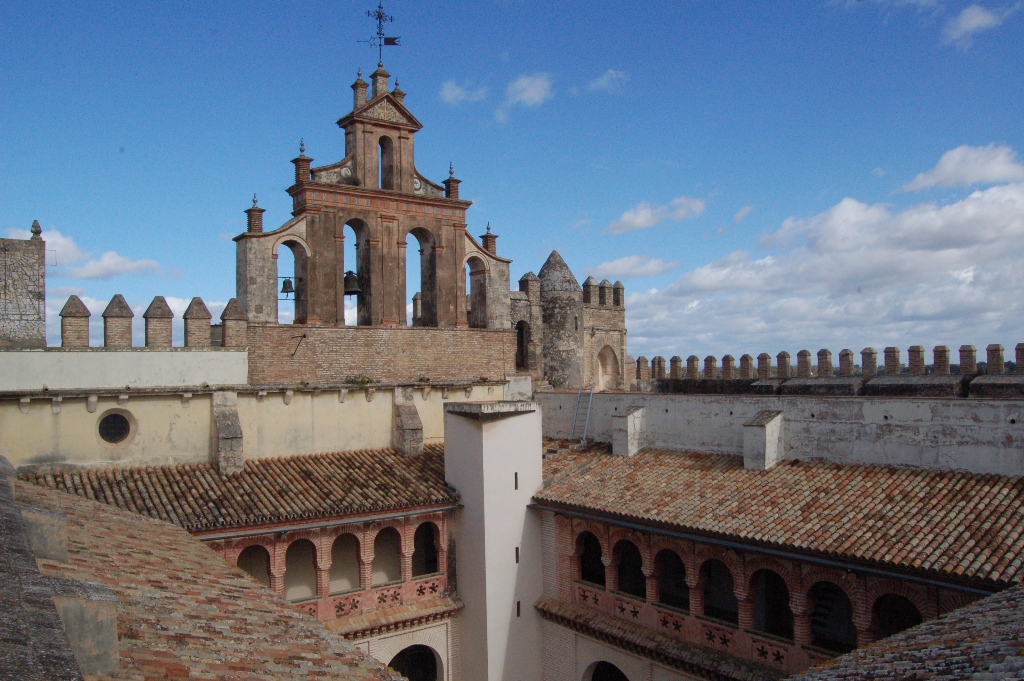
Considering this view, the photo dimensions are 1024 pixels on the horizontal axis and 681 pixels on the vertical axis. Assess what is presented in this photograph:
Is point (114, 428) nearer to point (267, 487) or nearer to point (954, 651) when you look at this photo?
point (267, 487)

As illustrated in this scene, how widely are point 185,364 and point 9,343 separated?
3183 mm

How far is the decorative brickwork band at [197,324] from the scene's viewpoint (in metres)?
17.1

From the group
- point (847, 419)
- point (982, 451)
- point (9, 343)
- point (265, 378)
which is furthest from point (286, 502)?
point (982, 451)

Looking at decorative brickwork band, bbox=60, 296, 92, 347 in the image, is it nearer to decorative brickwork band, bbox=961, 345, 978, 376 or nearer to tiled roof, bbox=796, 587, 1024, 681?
tiled roof, bbox=796, 587, 1024, 681

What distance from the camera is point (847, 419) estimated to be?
50.7ft

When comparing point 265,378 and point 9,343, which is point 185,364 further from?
point 9,343

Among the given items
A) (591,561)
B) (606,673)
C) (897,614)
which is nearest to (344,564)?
(591,561)

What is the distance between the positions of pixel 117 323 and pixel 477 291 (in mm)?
8873

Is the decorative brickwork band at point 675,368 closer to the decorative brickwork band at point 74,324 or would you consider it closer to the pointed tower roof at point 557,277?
the pointed tower roof at point 557,277

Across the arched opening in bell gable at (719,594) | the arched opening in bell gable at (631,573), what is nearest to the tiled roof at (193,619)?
the arched opening in bell gable at (631,573)

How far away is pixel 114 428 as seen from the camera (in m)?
16.2

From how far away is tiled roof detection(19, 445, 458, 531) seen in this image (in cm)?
1477

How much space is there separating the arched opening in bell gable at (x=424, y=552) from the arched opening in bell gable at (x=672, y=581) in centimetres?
533

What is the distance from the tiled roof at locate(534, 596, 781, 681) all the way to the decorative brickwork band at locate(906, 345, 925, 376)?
11084 mm
